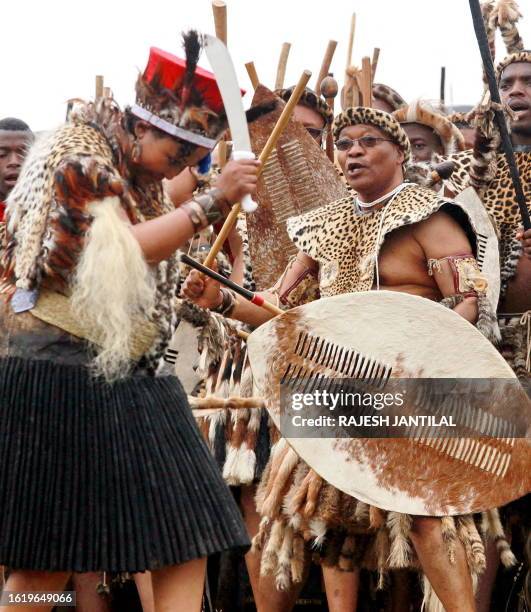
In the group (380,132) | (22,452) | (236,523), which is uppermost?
(380,132)

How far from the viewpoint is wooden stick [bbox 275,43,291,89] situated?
23.2ft

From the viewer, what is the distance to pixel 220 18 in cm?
399

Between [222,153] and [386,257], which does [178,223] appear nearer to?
[386,257]

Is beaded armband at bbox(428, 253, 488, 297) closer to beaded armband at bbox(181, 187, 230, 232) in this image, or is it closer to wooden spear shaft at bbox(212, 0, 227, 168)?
wooden spear shaft at bbox(212, 0, 227, 168)

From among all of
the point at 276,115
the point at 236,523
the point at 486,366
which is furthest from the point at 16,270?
the point at 276,115

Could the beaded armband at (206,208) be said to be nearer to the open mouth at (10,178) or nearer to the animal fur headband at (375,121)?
the animal fur headband at (375,121)

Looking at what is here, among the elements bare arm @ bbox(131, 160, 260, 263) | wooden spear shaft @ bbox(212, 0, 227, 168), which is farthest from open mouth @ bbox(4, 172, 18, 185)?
bare arm @ bbox(131, 160, 260, 263)

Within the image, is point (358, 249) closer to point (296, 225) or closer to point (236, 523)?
point (296, 225)

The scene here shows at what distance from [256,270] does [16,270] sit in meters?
2.57

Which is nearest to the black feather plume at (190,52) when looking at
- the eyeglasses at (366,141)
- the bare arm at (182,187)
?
the bare arm at (182,187)

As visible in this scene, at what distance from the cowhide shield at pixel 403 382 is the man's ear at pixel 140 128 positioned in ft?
4.33

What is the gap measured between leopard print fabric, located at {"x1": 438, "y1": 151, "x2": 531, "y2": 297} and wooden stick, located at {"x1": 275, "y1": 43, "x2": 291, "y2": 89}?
1.81 m

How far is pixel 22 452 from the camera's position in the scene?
333 cm

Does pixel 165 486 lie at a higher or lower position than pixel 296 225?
lower
